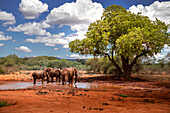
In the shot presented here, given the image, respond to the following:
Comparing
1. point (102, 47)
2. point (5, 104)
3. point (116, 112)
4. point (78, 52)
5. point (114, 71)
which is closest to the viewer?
point (116, 112)

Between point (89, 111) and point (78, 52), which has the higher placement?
point (78, 52)

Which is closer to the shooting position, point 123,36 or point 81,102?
point 81,102

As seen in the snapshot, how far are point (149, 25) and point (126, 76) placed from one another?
329 inches

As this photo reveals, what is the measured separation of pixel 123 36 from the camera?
22.8m

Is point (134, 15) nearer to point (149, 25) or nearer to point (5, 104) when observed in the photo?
point (149, 25)

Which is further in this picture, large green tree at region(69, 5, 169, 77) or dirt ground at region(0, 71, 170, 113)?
large green tree at region(69, 5, 169, 77)

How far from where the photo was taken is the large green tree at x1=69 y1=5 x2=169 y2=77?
2248cm

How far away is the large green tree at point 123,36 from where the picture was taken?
22484 millimetres

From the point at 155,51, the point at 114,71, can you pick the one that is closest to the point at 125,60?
the point at 155,51

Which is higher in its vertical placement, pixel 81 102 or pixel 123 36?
pixel 123 36

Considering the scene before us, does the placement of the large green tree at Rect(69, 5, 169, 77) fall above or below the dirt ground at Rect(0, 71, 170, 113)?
above

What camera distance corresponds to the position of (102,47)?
24.4 m

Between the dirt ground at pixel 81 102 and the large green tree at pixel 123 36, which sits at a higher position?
the large green tree at pixel 123 36

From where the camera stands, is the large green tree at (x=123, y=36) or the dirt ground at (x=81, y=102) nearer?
the dirt ground at (x=81, y=102)
